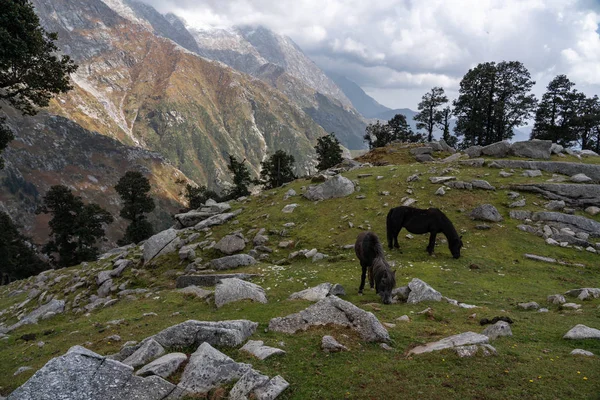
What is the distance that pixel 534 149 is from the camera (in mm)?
46188

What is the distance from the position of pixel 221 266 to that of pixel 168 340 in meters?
16.3

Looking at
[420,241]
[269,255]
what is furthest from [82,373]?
[420,241]

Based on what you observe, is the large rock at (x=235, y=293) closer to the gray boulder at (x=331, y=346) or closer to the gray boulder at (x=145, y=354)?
the gray boulder at (x=145, y=354)

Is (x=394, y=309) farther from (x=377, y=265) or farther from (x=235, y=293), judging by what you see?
(x=235, y=293)

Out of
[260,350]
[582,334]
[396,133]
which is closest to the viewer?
[260,350]

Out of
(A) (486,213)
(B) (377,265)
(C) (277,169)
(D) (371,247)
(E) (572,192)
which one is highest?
(C) (277,169)

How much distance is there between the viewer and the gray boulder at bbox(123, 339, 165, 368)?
951cm

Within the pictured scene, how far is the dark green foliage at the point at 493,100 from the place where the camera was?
68.3 metres

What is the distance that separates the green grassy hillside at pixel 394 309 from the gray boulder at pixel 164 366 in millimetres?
1641

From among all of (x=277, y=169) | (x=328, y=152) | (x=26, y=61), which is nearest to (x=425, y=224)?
(x=26, y=61)

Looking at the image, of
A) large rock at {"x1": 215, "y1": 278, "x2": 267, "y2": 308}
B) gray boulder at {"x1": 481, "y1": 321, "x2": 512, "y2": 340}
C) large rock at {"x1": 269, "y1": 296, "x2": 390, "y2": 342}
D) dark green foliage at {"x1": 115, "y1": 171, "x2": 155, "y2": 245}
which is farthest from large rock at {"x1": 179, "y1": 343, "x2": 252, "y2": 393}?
dark green foliage at {"x1": 115, "y1": 171, "x2": 155, "y2": 245}

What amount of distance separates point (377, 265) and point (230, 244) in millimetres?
16854

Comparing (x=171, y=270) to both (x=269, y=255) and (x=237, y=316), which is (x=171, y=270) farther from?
(x=237, y=316)

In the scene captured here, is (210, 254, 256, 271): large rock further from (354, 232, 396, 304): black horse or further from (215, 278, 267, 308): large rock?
(354, 232, 396, 304): black horse
